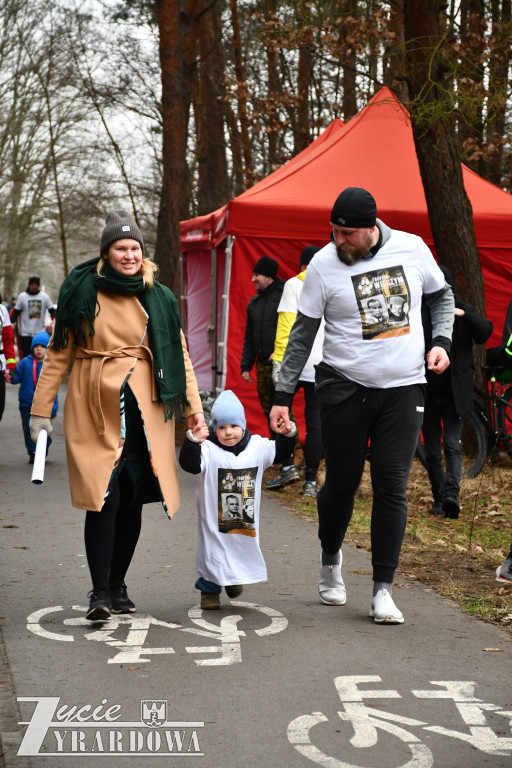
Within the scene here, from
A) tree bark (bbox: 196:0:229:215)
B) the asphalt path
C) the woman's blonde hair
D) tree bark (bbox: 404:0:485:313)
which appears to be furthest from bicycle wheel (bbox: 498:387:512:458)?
tree bark (bbox: 196:0:229:215)

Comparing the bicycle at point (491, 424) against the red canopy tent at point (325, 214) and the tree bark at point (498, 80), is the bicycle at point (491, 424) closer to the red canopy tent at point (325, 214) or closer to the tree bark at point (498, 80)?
the red canopy tent at point (325, 214)

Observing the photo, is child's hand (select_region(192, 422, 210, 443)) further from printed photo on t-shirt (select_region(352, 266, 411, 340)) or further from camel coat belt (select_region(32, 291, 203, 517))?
printed photo on t-shirt (select_region(352, 266, 411, 340))

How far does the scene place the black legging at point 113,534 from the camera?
16.1ft

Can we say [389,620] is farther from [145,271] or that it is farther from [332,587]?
[145,271]

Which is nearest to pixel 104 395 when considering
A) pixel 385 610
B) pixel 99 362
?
pixel 99 362

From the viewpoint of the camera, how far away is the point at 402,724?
3.65 m

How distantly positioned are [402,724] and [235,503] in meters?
1.76

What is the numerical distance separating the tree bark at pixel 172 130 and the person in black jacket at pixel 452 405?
29.0 feet

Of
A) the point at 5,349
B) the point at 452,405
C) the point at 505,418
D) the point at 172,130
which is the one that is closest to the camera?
the point at 452,405

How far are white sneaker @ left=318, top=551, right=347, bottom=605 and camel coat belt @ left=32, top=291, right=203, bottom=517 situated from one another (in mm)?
891

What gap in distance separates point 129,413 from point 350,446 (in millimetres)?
1055

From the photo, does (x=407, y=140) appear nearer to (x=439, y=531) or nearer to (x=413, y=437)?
(x=439, y=531)

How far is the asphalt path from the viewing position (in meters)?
3.44

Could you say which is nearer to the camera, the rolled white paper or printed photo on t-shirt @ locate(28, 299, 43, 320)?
the rolled white paper
